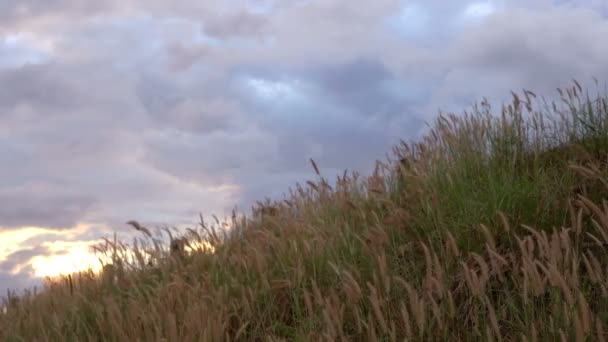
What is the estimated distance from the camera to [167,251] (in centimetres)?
718

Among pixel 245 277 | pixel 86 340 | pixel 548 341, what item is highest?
pixel 245 277

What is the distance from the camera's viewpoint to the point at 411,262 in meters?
4.74

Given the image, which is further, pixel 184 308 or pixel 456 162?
pixel 456 162

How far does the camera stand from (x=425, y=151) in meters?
6.85

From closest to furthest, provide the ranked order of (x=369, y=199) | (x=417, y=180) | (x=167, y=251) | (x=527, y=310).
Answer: (x=527, y=310), (x=417, y=180), (x=369, y=199), (x=167, y=251)

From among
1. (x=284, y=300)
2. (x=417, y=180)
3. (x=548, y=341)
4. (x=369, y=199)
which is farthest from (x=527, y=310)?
(x=369, y=199)

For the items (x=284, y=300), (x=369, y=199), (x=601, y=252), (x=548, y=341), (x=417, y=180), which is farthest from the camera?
(x=369, y=199)

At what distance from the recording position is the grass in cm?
381

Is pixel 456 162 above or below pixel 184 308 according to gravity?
above

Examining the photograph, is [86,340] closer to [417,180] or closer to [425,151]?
[417,180]

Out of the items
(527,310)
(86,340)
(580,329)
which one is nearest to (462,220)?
(527,310)

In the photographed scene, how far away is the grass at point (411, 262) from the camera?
12.5ft

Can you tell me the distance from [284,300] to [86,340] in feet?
4.74

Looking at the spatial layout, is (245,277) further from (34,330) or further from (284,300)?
(34,330)
